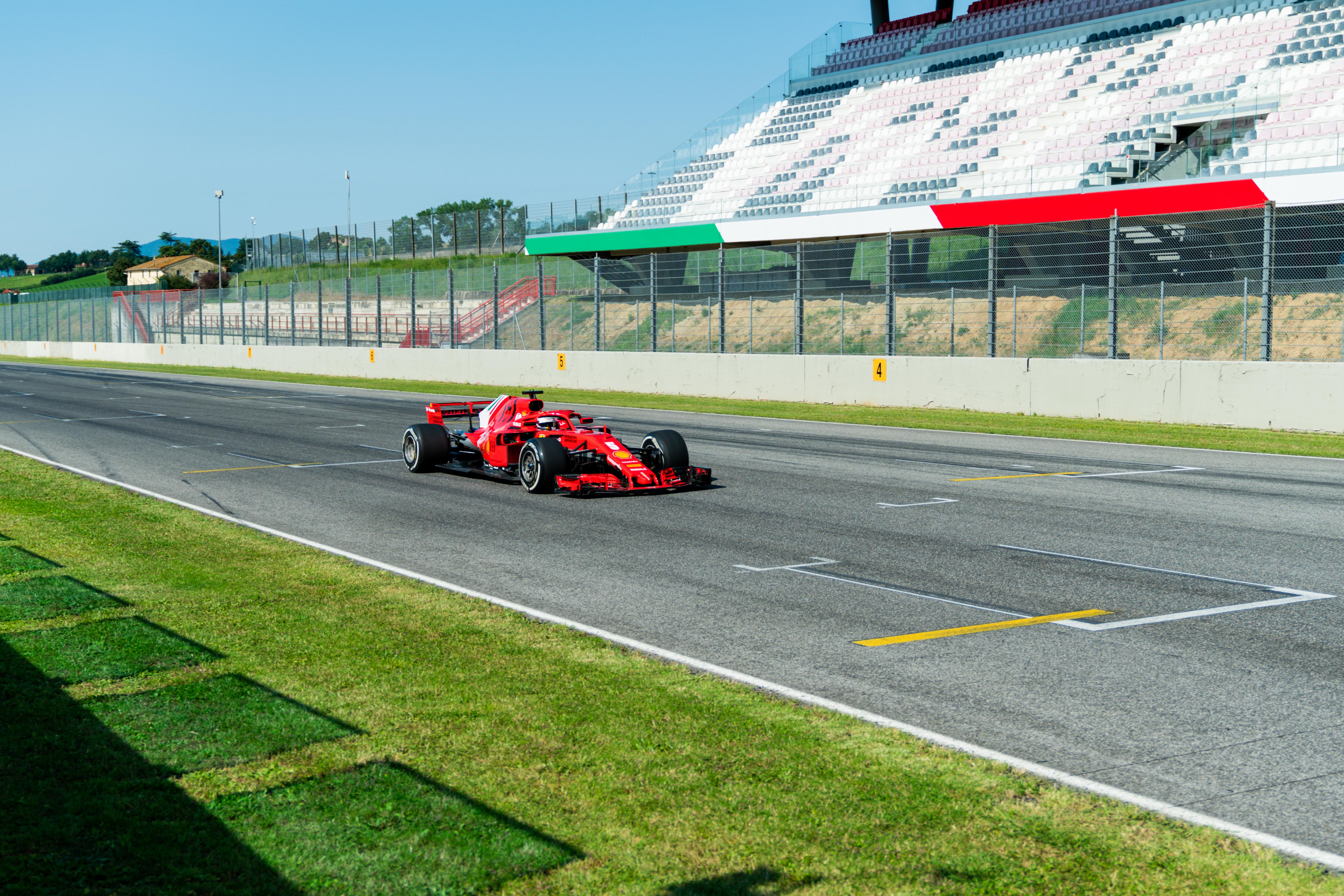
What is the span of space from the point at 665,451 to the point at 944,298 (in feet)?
63.3

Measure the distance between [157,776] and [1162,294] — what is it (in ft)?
73.8

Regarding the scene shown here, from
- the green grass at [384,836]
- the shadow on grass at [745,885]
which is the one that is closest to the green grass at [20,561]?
the green grass at [384,836]

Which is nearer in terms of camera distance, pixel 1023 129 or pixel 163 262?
pixel 1023 129

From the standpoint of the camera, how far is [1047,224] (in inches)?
1225

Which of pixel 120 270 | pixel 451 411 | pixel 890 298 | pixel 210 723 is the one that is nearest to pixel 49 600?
pixel 210 723

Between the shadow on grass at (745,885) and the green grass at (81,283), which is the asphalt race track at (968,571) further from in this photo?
the green grass at (81,283)

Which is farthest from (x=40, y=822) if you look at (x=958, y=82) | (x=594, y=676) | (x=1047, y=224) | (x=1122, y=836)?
(x=958, y=82)

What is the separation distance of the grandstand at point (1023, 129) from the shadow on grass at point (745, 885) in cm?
2695

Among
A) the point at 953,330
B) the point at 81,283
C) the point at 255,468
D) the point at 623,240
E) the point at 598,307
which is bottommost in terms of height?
the point at 255,468

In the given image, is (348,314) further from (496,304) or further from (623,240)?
(623,240)

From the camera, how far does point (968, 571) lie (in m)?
8.71

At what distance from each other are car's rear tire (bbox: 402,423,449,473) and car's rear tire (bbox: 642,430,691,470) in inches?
105

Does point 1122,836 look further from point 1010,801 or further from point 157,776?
point 157,776

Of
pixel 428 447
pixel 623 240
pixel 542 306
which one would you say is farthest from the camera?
pixel 623 240
